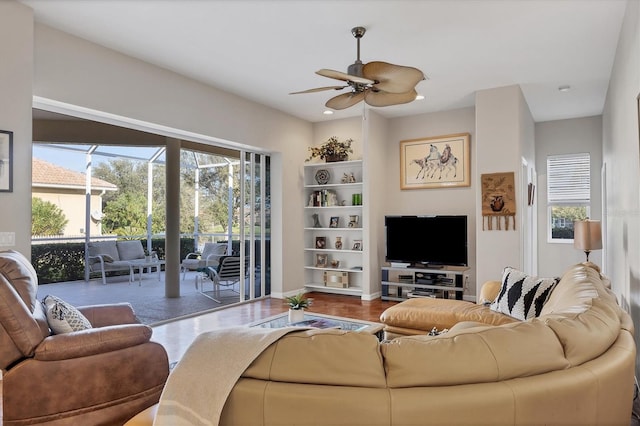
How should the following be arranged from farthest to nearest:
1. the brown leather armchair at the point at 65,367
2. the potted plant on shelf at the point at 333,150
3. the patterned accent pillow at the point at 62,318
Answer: the potted plant on shelf at the point at 333,150
the patterned accent pillow at the point at 62,318
the brown leather armchair at the point at 65,367

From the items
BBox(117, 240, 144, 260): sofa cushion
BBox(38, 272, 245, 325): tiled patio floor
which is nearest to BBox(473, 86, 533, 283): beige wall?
BBox(38, 272, 245, 325): tiled patio floor

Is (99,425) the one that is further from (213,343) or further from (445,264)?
(445,264)

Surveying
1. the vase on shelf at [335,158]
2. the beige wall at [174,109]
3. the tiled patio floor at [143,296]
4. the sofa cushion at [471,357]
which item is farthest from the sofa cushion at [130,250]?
the sofa cushion at [471,357]

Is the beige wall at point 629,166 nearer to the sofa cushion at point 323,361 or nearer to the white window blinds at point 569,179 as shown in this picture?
the sofa cushion at point 323,361

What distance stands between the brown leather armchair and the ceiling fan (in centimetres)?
228

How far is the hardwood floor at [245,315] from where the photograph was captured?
13.7 ft

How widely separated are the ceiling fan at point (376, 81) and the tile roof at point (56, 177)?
3.48 m

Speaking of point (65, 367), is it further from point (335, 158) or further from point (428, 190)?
point (428, 190)

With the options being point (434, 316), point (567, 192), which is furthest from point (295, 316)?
point (567, 192)

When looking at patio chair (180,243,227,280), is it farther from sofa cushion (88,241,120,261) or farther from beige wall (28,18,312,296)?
sofa cushion (88,241,120,261)

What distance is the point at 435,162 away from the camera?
6.39 m

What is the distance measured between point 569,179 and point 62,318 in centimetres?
750

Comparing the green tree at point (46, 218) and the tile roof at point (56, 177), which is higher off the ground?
the tile roof at point (56, 177)

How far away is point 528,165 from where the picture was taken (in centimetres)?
610
